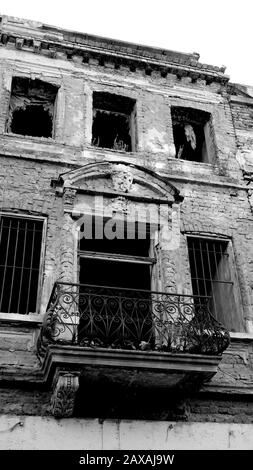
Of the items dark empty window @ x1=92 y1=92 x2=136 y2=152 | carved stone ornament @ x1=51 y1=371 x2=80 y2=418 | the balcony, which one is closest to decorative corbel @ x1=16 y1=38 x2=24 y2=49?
dark empty window @ x1=92 y1=92 x2=136 y2=152

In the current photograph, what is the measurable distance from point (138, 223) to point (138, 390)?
3.30 m

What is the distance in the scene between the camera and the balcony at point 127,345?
24.9 feet

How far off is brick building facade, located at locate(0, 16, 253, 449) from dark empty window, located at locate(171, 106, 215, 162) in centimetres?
4

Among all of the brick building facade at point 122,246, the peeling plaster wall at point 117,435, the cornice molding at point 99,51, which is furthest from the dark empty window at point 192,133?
the peeling plaster wall at point 117,435

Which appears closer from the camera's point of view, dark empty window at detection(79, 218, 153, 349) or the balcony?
the balcony

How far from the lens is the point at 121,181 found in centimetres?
1053

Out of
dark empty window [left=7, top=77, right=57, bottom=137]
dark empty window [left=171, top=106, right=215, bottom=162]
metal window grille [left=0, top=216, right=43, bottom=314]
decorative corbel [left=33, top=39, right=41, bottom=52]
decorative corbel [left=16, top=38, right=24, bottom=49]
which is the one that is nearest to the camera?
metal window grille [left=0, top=216, right=43, bottom=314]

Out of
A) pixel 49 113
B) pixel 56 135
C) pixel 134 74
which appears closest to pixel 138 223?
pixel 56 135

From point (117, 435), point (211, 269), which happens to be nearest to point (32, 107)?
point (211, 269)

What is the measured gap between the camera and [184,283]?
9.84 metres

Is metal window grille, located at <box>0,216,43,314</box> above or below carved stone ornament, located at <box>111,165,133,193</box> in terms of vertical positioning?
below

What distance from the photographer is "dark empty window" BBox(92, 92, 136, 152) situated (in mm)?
12172

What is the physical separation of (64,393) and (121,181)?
177 inches

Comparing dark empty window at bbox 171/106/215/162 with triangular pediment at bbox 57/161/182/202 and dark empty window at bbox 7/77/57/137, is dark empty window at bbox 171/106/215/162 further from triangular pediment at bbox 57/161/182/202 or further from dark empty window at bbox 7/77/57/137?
dark empty window at bbox 7/77/57/137
